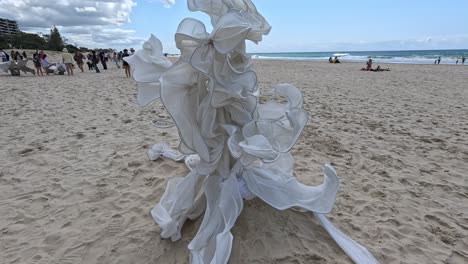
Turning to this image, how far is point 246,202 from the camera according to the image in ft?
8.72

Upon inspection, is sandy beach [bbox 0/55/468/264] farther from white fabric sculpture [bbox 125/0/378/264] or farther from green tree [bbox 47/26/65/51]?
green tree [bbox 47/26/65/51]

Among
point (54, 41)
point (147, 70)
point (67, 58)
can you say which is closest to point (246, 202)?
point (147, 70)

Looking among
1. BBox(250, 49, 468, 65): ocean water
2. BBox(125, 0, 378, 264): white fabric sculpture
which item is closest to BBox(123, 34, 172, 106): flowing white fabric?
BBox(125, 0, 378, 264): white fabric sculpture

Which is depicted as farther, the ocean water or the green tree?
the green tree

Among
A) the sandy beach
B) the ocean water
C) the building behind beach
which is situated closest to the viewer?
the sandy beach

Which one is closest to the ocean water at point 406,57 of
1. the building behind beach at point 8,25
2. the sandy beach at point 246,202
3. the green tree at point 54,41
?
the sandy beach at point 246,202

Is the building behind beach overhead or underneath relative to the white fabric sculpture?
overhead

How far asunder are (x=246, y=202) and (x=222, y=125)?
84cm

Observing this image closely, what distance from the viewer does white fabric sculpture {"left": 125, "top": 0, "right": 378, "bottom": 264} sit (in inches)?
79.1

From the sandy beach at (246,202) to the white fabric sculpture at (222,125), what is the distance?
0.25 m

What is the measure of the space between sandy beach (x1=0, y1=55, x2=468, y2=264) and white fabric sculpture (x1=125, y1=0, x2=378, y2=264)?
0.25 m

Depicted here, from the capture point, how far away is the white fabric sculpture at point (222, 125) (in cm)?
201

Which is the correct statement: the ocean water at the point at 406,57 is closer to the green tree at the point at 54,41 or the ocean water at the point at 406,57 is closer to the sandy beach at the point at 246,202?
the sandy beach at the point at 246,202

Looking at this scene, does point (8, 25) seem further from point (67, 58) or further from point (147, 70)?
point (147, 70)
